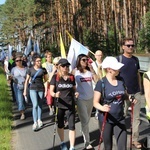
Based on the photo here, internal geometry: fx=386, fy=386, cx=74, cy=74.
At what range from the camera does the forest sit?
31656 mm

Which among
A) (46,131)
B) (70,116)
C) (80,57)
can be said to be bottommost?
(46,131)

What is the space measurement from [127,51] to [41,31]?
60.9 m

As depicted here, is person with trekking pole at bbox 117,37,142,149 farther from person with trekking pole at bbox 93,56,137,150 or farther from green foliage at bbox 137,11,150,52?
green foliage at bbox 137,11,150,52

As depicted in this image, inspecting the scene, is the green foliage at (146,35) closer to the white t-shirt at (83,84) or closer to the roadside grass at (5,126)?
the roadside grass at (5,126)

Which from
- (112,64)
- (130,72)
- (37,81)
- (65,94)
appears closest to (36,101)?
(37,81)

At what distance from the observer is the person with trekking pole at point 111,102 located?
501cm

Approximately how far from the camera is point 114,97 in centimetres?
501

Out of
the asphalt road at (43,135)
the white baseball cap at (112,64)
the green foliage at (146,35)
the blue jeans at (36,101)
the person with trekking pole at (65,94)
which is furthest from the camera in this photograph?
the green foliage at (146,35)

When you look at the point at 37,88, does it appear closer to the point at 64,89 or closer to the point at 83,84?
the point at 83,84

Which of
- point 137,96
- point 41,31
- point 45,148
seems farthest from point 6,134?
point 41,31

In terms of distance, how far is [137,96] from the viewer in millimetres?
6582

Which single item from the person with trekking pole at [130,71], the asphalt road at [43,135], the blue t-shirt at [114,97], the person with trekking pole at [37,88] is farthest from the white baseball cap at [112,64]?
the person with trekking pole at [37,88]

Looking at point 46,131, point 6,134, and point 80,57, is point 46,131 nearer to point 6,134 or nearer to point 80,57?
point 6,134

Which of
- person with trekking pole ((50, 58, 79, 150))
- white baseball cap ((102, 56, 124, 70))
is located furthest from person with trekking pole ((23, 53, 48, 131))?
white baseball cap ((102, 56, 124, 70))
